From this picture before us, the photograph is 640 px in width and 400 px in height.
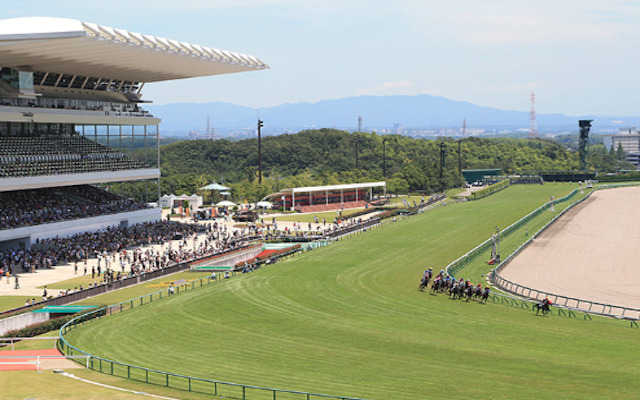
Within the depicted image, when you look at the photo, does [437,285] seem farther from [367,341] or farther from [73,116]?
[73,116]

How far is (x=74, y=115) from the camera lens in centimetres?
5247

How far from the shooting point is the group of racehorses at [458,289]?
29141 millimetres

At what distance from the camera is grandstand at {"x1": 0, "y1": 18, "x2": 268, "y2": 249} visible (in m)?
43.4

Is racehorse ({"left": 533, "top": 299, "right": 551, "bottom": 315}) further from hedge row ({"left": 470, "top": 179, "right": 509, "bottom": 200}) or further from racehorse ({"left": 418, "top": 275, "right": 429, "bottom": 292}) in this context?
hedge row ({"left": 470, "top": 179, "right": 509, "bottom": 200})

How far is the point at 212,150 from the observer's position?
144875mm

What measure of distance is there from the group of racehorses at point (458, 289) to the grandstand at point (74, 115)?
23.1 metres

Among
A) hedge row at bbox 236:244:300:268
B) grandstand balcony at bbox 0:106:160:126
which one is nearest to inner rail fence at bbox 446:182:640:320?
hedge row at bbox 236:244:300:268

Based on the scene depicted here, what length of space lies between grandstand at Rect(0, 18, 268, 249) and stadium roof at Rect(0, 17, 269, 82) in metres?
0.06

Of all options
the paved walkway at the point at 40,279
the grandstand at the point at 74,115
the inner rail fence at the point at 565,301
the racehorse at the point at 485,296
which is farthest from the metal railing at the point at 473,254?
the grandstand at the point at 74,115

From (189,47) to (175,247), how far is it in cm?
1365

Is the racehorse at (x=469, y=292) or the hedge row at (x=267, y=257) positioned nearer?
the racehorse at (x=469, y=292)

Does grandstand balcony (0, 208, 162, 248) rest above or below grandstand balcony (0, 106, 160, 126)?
below

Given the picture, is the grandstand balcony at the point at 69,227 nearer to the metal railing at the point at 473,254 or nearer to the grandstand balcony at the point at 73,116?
the grandstand balcony at the point at 73,116

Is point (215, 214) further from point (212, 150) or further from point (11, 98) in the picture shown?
point (212, 150)
